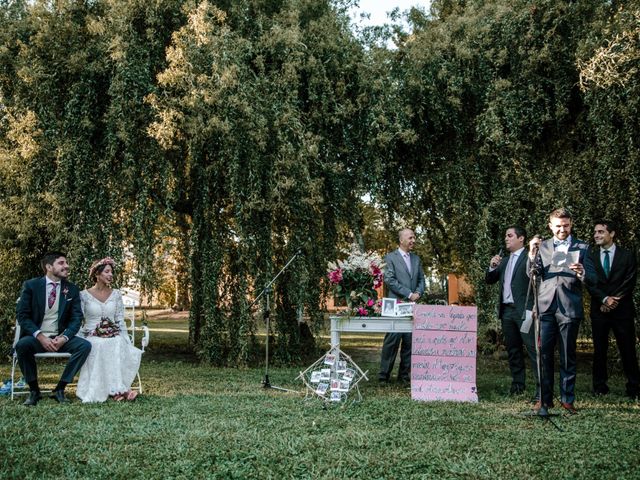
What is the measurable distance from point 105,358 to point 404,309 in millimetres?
3232

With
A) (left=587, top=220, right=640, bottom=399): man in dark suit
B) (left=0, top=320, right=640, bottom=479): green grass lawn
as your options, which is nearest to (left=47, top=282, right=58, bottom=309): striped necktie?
(left=0, top=320, right=640, bottom=479): green grass lawn

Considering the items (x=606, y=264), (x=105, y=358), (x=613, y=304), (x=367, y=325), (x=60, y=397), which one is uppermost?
(x=606, y=264)

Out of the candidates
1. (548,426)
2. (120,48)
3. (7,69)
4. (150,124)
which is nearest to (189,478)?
(548,426)

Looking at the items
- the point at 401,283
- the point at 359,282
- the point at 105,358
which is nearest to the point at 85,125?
the point at 105,358

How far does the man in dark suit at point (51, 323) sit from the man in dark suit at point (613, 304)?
5.61 metres

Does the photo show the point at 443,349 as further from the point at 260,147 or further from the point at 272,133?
the point at 272,133

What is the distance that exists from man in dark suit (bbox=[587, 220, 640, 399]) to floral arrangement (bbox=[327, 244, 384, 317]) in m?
2.36

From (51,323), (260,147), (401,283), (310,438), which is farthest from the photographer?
(260,147)

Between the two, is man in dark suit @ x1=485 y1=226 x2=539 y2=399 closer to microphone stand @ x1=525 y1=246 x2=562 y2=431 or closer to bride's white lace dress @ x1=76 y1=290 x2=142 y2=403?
microphone stand @ x1=525 y1=246 x2=562 y2=431

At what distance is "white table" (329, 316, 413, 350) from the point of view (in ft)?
20.1

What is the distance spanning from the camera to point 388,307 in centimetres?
624

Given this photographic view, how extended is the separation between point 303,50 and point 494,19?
2949 millimetres

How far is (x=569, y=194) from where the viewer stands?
8094 mm

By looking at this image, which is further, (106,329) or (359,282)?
(359,282)
